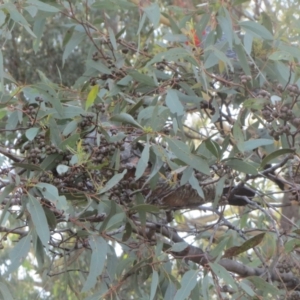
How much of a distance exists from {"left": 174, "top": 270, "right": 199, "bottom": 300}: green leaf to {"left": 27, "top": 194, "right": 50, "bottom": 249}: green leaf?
283 mm

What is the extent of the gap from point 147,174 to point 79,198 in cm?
20

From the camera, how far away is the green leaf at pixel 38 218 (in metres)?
1.19

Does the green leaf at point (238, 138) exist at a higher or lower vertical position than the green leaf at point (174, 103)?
lower

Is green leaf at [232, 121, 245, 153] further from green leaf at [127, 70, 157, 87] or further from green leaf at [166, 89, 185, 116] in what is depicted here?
green leaf at [127, 70, 157, 87]

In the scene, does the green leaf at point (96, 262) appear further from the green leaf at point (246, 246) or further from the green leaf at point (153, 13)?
the green leaf at point (153, 13)

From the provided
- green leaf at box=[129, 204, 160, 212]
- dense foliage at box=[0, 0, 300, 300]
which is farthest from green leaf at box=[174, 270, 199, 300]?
green leaf at box=[129, 204, 160, 212]

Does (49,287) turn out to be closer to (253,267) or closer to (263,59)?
(253,267)

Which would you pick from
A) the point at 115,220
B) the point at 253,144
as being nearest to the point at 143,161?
the point at 115,220

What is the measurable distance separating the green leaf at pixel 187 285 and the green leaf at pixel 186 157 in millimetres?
214

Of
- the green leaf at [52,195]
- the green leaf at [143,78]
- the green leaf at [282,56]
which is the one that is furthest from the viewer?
the green leaf at [143,78]

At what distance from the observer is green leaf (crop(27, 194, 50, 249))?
1194 millimetres

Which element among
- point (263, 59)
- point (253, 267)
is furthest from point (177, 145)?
point (253, 267)

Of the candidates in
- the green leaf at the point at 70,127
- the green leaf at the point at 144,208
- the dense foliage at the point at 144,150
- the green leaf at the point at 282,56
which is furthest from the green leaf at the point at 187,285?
the green leaf at the point at 282,56

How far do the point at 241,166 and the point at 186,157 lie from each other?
120 mm
